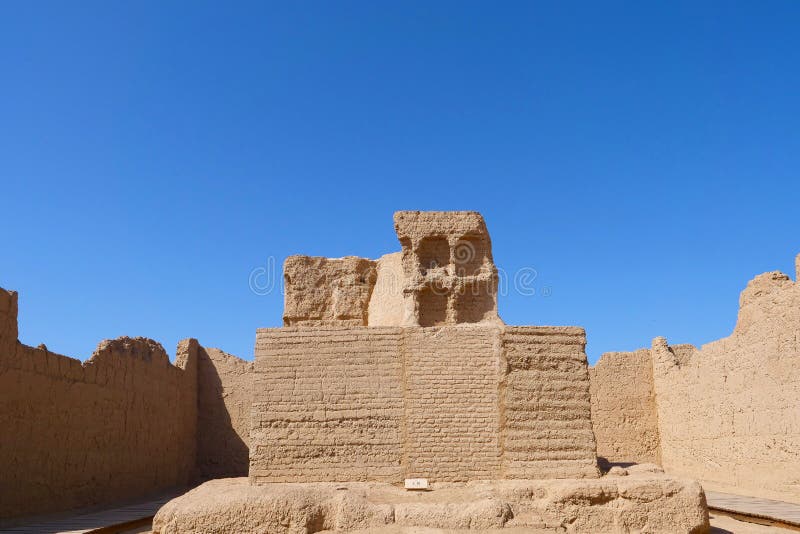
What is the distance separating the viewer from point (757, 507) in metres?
10.7

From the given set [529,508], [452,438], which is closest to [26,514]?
[452,438]

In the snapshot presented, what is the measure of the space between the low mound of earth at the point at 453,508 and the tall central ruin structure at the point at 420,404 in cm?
40

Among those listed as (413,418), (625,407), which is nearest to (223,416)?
(625,407)

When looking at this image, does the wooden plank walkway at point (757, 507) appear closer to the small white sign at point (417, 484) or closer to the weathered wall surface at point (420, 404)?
the weathered wall surface at point (420, 404)

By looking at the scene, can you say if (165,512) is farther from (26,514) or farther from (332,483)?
(26,514)

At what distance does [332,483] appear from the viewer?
8414mm

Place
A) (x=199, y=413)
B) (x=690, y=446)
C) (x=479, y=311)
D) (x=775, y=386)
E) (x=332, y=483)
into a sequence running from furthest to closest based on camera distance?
(x=199, y=413), (x=690, y=446), (x=479, y=311), (x=775, y=386), (x=332, y=483)

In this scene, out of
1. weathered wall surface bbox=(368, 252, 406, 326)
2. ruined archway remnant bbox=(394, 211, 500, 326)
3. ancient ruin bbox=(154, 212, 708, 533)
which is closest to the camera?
ancient ruin bbox=(154, 212, 708, 533)

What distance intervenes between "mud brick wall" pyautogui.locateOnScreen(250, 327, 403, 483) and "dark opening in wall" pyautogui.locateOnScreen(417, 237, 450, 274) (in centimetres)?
407

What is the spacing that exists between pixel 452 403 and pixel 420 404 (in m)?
0.41

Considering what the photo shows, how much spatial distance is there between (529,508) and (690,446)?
8.94m

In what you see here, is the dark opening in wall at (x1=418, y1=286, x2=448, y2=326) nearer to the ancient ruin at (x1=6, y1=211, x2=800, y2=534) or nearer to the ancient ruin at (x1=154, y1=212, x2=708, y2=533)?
the ancient ruin at (x1=6, y1=211, x2=800, y2=534)

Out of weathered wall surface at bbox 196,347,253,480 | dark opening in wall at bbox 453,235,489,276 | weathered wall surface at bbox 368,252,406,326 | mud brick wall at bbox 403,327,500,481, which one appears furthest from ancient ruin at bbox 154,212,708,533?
weathered wall surface at bbox 196,347,253,480

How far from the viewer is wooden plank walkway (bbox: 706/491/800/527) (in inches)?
378
